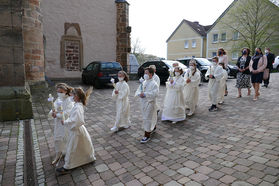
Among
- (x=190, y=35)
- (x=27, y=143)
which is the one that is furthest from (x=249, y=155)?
(x=190, y=35)

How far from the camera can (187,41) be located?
1599 inches

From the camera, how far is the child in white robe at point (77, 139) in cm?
339

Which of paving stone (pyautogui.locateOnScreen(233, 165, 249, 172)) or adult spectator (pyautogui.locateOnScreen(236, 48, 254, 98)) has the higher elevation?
adult spectator (pyautogui.locateOnScreen(236, 48, 254, 98))

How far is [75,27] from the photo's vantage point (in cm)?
1681

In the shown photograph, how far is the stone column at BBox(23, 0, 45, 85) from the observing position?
32.3ft

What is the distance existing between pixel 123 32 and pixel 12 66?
12737mm

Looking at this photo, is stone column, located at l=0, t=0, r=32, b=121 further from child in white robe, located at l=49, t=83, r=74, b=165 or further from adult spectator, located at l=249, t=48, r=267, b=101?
adult spectator, located at l=249, t=48, r=267, b=101

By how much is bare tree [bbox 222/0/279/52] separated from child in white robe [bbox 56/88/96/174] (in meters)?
27.6

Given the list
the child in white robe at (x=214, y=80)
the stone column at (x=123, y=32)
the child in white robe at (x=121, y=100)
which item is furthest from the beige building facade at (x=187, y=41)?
the child in white robe at (x=121, y=100)

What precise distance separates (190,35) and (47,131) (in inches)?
1507

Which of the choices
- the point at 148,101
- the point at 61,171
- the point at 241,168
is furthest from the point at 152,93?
the point at 61,171

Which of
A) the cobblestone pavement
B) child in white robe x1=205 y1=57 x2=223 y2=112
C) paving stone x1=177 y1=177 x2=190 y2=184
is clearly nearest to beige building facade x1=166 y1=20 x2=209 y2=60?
child in white robe x1=205 y1=57 x2=223 y2=112

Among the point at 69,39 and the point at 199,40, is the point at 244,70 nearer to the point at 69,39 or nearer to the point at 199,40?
the point at 69,39

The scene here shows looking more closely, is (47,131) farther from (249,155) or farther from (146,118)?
(249,155)
